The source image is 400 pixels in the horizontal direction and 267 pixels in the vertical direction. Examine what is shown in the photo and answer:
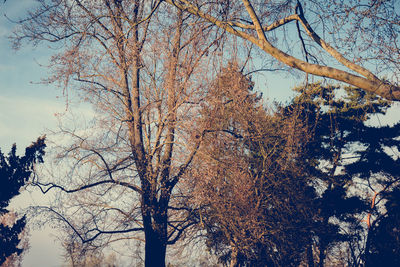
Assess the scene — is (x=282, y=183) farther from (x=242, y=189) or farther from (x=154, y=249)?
(x=154, y=249)

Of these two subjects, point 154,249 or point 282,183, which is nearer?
point 154,249

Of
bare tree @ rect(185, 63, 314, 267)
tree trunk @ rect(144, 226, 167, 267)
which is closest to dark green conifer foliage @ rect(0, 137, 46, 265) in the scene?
tree trunk @ rect(144, 226, 167, 267)

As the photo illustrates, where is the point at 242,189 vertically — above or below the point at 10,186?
below

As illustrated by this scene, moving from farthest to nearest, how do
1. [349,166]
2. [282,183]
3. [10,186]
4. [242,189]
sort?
[349,166], [10,186], [282,183], [242,189]

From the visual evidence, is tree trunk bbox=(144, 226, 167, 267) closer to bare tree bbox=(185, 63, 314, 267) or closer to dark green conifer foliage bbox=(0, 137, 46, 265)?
bare tree bbox=(185, 63, 314, 267)

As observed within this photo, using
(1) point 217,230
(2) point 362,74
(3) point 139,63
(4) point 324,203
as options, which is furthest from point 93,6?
(4) point 324,203

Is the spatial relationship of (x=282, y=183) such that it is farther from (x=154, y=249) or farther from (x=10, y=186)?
(x=10, y=186)

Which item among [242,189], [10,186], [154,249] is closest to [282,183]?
[242,189]

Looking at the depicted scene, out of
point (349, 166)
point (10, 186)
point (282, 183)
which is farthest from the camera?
point (349, 166)

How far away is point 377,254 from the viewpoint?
15305 mm

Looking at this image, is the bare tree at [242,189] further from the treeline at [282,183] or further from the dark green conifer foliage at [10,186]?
the dark green conifer foliage at [10,186]

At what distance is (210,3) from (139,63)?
4.06 meters

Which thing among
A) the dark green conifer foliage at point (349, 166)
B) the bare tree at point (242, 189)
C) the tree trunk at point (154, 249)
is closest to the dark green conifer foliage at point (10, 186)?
the tree trunk at point (154, 249)

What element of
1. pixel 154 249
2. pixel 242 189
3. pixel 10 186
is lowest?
pixel 154 249
